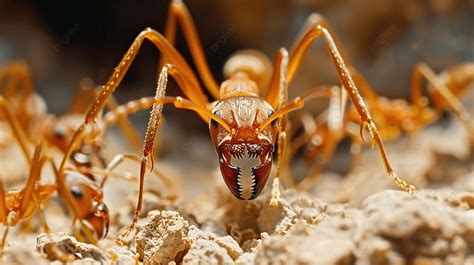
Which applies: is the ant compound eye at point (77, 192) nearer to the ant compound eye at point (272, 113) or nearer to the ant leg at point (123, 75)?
the ant leg at point (123, 75)

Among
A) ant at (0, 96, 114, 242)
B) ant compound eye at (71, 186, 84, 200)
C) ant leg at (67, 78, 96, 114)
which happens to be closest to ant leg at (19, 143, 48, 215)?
ant at (0, 96, 114, 242)

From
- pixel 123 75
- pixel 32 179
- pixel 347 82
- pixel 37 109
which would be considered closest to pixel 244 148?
pixel 347 82

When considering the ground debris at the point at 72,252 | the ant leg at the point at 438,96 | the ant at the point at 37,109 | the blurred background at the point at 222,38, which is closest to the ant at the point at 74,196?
the ground debris at the point at 72,252

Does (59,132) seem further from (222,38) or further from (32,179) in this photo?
(222,38)

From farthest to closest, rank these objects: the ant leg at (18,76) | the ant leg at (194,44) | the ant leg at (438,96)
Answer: the ant leg at (18,76) → the ant leg at (438,96) → the ant leg at (194,44)

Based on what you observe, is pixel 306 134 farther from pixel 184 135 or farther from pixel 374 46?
pixel 184 135

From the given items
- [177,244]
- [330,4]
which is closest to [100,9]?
[330,4]
